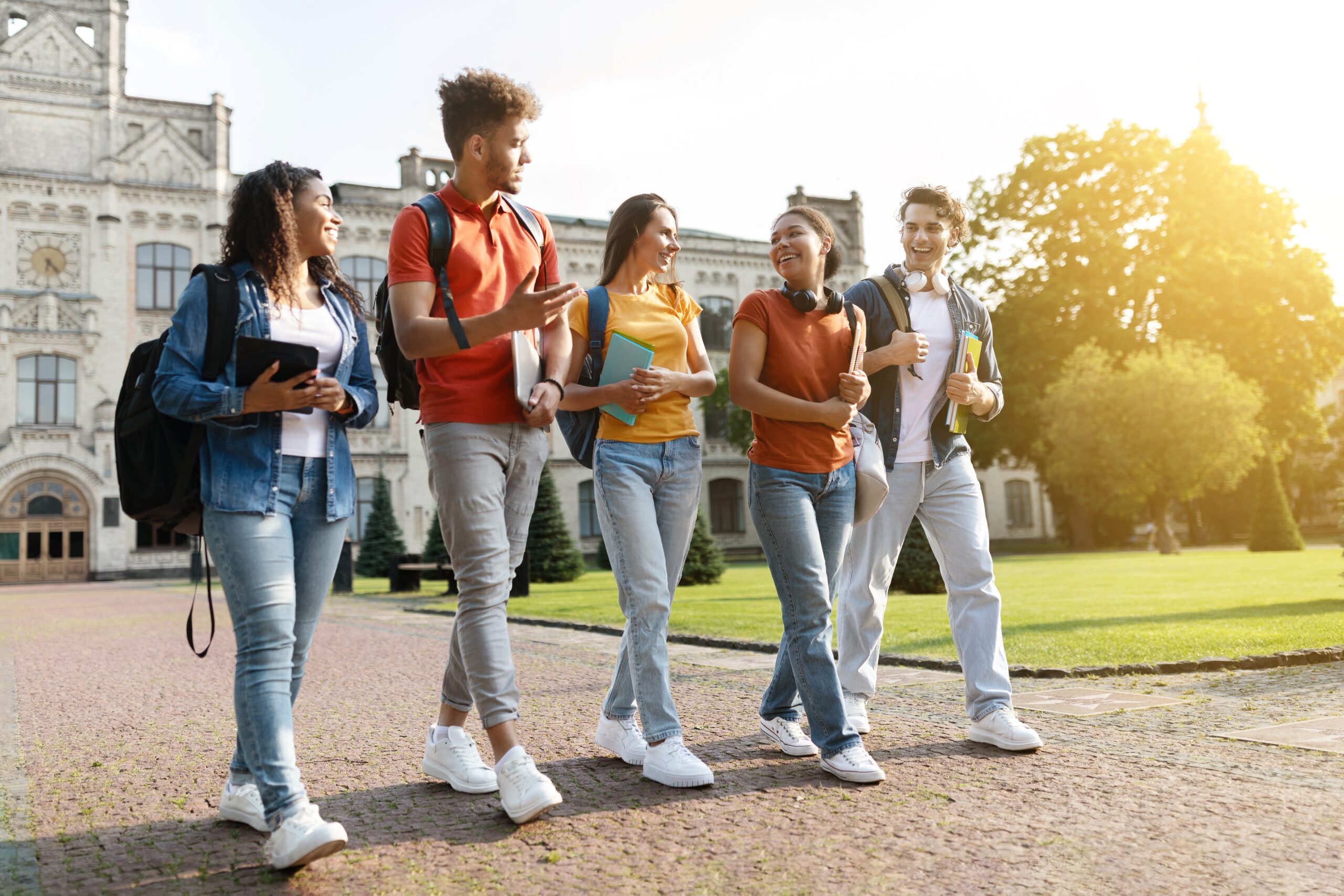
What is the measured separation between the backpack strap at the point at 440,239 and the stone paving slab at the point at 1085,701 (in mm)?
3689

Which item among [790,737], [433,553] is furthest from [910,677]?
[433,553]

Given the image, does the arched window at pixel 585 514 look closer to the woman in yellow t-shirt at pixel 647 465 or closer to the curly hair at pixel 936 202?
the curly hair at pixel 936 202

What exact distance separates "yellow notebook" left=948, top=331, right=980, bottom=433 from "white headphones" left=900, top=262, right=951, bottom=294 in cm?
25

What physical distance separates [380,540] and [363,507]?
535cm

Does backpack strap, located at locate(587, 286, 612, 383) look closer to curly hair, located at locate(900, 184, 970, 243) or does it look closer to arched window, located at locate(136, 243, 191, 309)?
curly hair, located at locate(900, 184, 970, 243)

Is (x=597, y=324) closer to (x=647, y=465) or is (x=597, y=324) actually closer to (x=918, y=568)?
(x=647, y=465)

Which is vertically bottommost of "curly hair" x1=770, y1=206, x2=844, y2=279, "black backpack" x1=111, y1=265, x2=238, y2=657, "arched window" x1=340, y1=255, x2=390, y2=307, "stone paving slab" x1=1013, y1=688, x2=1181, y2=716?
"stone paving slab" x1=1013, y1=688, x2=1181, y2=716


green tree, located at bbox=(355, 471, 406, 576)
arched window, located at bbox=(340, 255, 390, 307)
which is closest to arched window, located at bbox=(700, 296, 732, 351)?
arched window, located at bbox=(340, 255, 390, 307)

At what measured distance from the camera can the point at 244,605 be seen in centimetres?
313

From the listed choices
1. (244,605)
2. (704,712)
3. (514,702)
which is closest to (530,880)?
(514,702)

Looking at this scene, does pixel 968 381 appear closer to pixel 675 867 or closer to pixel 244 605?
pixel 675 867

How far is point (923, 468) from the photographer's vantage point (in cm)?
481

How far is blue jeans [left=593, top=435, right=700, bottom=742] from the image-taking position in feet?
13.0

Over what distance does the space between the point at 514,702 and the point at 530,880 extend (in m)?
0.79
